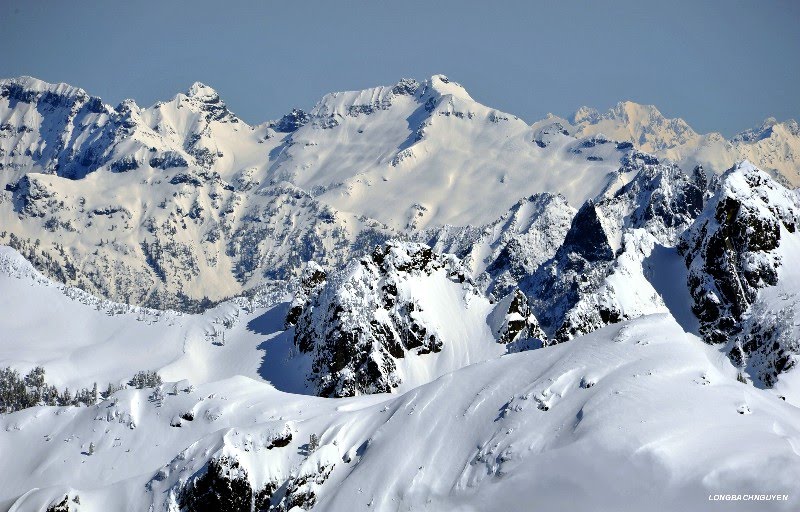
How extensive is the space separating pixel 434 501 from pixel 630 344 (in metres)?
32.3

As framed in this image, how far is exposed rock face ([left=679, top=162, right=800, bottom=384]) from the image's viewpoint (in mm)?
185750

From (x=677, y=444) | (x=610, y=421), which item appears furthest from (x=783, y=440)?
(x=610, y=421)

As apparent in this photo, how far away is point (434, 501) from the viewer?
331ft

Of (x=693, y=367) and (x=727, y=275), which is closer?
(x=693, y=367)

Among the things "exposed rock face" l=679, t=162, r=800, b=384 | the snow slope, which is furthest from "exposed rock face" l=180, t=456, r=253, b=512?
"exposed rock face" l=679, t=162, r=800, b=384

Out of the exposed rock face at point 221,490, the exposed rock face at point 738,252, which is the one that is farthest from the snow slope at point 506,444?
the exposed rock face at point 738,252

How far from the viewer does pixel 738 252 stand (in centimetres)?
19062

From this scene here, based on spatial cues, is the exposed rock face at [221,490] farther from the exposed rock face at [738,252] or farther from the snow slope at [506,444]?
the exposed rock face at [738,252]

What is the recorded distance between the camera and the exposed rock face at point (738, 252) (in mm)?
185750

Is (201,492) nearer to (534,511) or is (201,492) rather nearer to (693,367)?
(534,511)

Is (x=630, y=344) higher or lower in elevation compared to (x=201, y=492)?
higher

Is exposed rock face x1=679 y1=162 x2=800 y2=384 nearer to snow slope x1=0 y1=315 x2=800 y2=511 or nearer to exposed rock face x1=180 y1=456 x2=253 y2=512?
snow slope x1=0 y1=315 x2=800 y2=511

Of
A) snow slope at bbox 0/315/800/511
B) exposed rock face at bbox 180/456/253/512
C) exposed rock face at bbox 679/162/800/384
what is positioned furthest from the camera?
exposed rock face at bbox 679/162/800/384

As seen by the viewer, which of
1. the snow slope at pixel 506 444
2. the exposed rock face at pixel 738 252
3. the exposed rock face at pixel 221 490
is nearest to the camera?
the snow slope at pixel 506 444
